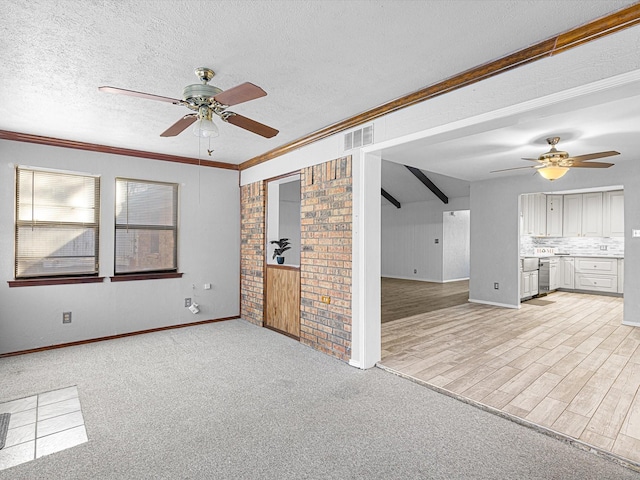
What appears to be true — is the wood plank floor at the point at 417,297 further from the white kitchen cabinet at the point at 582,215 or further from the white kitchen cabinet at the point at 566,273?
the white kitchen cabinet at the point at 582,215

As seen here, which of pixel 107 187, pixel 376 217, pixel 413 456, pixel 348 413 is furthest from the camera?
pixel 107 187

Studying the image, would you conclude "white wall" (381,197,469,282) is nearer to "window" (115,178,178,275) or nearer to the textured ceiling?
"window" (115,178,178,275)

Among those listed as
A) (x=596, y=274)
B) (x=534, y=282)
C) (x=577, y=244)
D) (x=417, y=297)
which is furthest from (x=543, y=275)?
(x=417, y=297)

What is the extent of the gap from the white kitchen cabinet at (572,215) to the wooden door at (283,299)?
6.81m

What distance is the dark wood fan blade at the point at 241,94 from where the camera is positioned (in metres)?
2.01

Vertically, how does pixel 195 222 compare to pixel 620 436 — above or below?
above

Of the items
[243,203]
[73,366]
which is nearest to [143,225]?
[243,203]

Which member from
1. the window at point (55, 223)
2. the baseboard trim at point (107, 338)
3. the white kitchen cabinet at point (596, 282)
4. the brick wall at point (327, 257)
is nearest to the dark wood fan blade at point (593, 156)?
the brick wall at point (327, 257)

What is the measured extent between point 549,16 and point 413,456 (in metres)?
2.62

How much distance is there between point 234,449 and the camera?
85.8 inches

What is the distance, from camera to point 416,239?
10.6 m

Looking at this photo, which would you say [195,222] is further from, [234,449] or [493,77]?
[493,77]

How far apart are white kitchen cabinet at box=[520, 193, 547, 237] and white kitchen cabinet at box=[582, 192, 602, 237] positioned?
Answer: 722 mm

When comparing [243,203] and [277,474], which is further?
[243,203]
